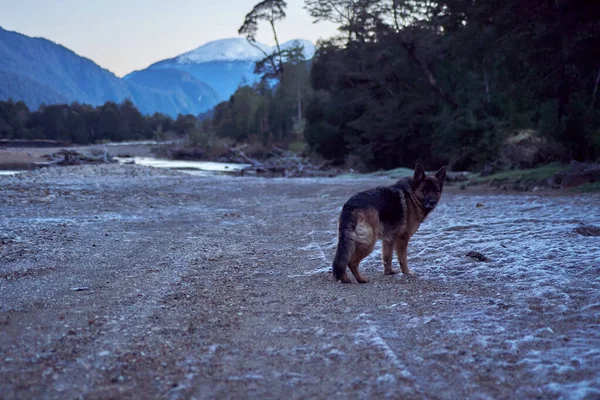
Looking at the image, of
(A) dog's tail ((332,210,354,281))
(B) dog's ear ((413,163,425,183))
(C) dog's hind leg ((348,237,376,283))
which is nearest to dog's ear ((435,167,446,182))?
(B) dog's ear ((413,163,425,183))

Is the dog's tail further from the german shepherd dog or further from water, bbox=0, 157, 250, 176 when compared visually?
water, bbox=0, 157, 250, 176

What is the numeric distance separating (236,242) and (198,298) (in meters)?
3.77

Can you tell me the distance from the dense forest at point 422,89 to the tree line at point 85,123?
0.27 meters

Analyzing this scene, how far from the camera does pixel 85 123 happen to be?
242 feet

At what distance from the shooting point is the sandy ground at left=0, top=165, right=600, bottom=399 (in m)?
3.38

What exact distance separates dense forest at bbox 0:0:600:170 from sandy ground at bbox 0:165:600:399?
27.8 ft

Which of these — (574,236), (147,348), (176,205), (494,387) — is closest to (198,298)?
(147,348)

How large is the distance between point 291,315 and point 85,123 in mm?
75364

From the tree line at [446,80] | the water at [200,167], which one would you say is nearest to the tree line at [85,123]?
the water at [200,167]

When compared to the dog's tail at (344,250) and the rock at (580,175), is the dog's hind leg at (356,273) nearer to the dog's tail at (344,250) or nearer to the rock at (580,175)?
the dog's tail at (344,250)

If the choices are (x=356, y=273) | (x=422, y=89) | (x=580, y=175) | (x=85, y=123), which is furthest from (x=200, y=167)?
(x=85, y=123)

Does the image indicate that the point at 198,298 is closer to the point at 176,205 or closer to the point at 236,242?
the point at 236,242

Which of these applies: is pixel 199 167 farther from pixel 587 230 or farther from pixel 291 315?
pixel 291 315

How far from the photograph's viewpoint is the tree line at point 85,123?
166ft
